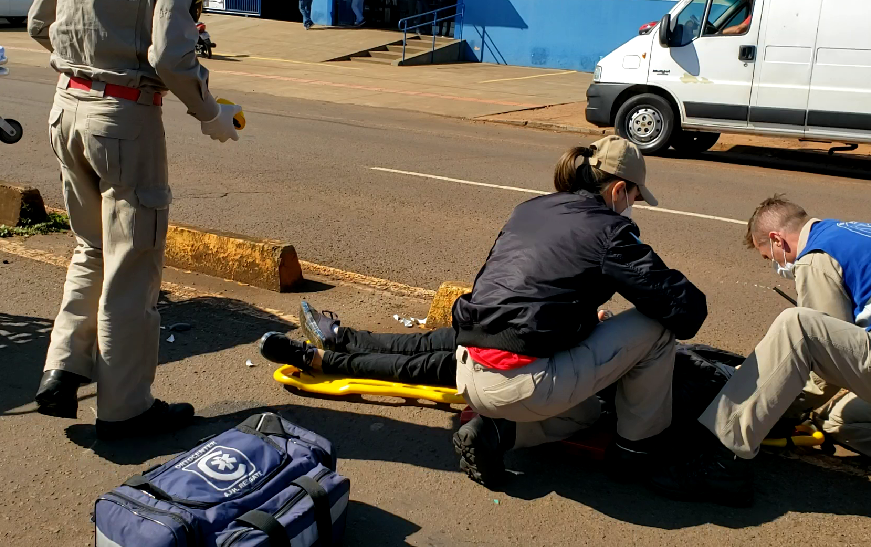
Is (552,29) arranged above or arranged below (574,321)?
above

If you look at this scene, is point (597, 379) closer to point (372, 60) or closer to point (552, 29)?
point (372, 60)

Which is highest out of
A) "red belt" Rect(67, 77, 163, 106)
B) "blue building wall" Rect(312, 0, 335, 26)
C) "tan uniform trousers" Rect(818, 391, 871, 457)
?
"blue building wall" Rect(312, 0, 335, 26)

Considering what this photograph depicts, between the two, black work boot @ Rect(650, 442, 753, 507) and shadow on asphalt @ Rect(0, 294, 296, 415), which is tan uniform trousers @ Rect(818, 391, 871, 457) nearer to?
black work boot @ Rect(650, 442, 753, 507)

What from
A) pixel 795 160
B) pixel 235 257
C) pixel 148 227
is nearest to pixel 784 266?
pixel 148 227

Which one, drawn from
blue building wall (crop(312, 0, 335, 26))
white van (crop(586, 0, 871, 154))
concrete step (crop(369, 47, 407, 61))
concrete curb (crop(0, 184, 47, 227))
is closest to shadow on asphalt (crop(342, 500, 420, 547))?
concrete curb (crop(0, 184, 47, 227))

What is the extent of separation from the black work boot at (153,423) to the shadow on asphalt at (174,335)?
49 centimetres

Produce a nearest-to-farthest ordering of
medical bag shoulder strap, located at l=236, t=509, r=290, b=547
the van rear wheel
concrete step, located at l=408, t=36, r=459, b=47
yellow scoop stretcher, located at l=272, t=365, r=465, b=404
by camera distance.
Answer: medical bag shoulder strap, located at l=236, t=509, r=290, b=547, yellow scoop stretcher, located at l=272, t=365, r=465, b=404, the van rear wheel, concrete step, located at l=408, t=36, r=459, b=47

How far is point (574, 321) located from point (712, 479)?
0.75 metres

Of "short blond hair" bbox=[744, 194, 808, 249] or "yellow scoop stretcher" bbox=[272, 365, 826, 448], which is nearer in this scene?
"short blond hair" bbox=[744, 194, 808, 249]

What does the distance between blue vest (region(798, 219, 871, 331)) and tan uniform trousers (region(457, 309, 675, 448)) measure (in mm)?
685

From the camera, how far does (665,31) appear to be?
39.5ft

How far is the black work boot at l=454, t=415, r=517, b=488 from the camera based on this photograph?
11.1ft

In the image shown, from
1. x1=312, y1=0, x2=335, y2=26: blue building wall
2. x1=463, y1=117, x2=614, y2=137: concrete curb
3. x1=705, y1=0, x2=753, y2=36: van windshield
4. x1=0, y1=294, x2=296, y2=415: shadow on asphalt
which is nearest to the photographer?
x1=0, y1=294, x2=296, y2=415: shadow on asphalt

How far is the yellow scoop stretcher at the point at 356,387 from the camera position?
391 cm
